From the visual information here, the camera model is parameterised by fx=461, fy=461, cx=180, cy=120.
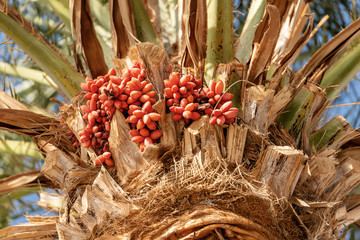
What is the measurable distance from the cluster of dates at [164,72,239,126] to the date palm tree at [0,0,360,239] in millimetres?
38

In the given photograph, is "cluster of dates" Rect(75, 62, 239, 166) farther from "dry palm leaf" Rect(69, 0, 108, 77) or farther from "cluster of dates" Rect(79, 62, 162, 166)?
"dry palm leaf" Rect(69, 0, 108, 77)

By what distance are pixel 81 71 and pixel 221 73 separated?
0.73m

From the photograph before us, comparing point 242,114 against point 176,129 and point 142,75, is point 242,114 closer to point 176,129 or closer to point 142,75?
point 176,129

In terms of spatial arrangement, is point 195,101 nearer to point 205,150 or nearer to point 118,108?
point 205,150

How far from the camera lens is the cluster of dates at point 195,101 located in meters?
1.71

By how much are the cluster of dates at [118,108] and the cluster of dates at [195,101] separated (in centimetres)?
7

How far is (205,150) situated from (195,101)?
0.19 meters

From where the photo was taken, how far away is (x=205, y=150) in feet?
5.68

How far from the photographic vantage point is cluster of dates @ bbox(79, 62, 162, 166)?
171 centimetres

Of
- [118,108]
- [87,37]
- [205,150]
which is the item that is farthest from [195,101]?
[87,37]

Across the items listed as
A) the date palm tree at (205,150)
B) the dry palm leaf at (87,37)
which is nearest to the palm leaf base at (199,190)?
the date palm tree at (205,150)

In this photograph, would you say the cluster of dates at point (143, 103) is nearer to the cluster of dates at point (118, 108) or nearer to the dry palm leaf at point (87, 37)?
the cluster of dates at point (118, 108)

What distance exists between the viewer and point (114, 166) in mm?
1811

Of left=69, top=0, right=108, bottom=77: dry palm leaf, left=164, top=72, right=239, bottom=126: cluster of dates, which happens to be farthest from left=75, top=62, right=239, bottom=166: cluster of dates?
left=69, top=0, right=108, bottom=77: dry palm leaf
